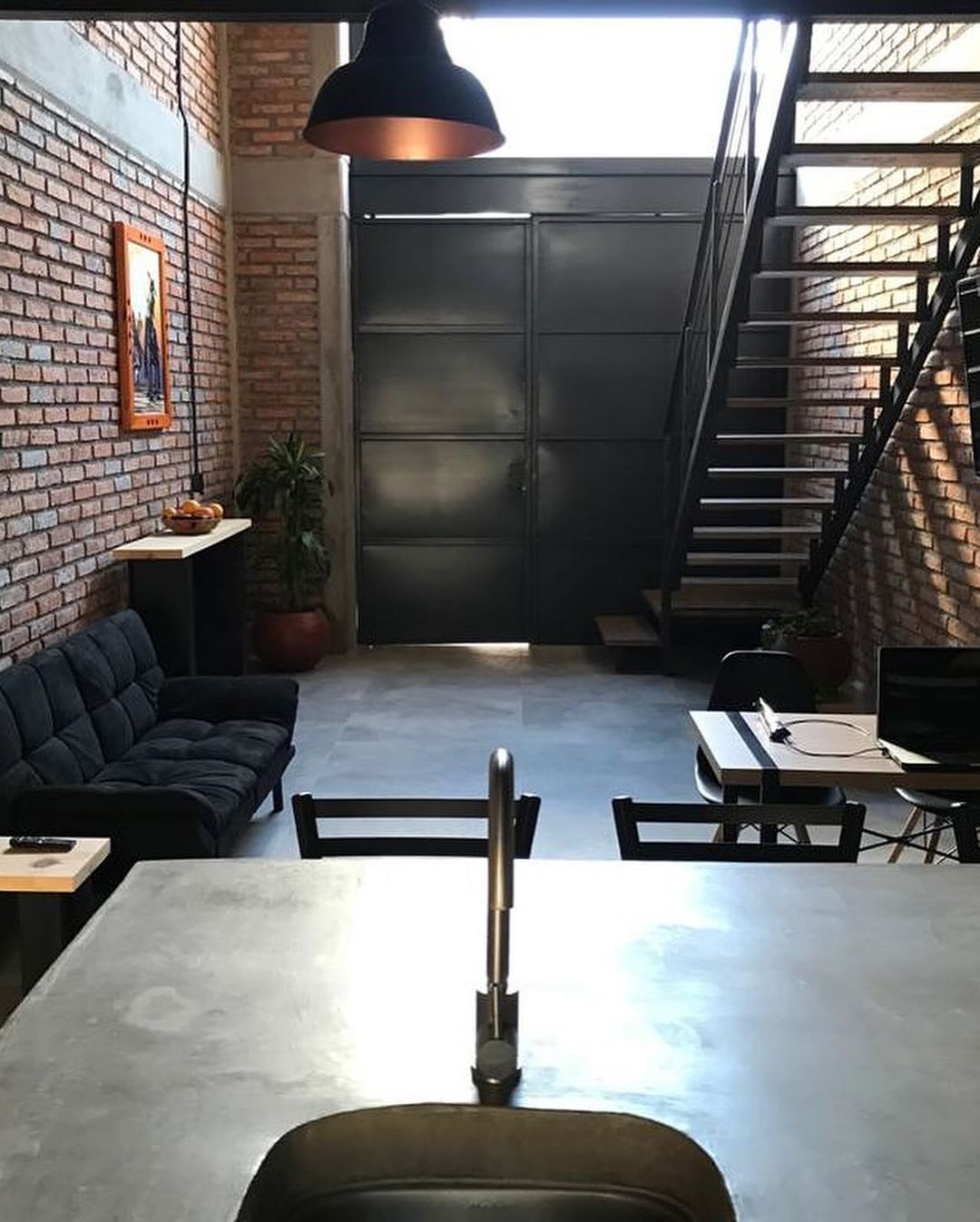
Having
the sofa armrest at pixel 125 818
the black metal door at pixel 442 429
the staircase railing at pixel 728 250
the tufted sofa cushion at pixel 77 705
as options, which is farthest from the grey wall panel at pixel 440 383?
the sofa armrest at pixel 125 818

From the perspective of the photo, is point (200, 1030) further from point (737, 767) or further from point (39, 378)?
point (39, 378)

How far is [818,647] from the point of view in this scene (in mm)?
6664

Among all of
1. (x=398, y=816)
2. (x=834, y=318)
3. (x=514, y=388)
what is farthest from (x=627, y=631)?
(x=398, y=816)

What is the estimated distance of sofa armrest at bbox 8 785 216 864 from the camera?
372 cm

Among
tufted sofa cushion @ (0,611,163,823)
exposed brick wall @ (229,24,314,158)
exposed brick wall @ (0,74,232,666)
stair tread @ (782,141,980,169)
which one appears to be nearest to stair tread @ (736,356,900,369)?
stair tread @ (782,141,980,169)

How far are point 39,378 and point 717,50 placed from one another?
18.3ft

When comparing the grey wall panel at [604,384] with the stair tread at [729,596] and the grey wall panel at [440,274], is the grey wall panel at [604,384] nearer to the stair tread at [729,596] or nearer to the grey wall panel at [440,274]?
the grey wall panel at [440,274]

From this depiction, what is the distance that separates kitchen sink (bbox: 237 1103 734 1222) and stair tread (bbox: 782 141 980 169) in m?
4.57

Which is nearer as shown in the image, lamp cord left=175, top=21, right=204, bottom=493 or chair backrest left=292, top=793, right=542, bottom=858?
chair backrest left=292, top=793, right=542, bottom=858

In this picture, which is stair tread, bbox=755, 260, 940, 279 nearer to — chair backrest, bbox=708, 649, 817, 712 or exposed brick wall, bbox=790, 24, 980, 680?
exposed brick wall, bbox=790, 24, 980, 680

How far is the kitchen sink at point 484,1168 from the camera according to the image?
4.67 ft

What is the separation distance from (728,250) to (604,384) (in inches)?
47.3

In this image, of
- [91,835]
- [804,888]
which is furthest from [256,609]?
[804,888]

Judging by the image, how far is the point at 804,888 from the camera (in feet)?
7.02
